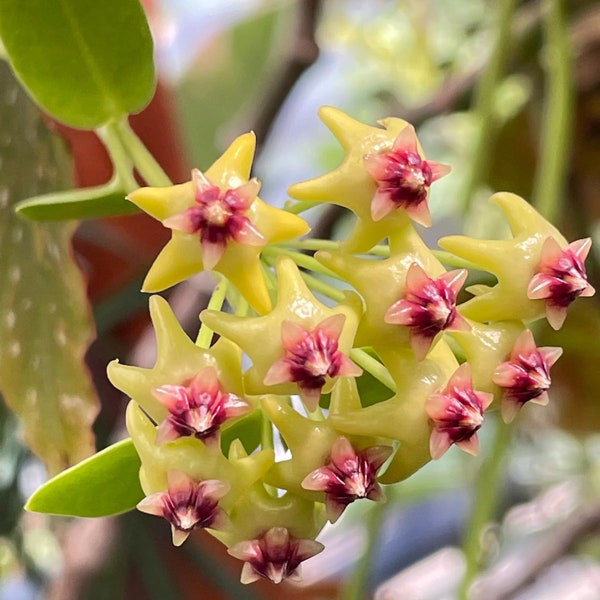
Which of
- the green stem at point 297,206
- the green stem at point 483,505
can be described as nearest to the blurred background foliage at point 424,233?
the green stem at point 483,505

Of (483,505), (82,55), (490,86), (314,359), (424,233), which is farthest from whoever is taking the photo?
(424,233)

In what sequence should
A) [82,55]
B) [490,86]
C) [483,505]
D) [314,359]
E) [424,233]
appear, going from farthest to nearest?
[424,233]
[490,86]
[483,505]
[82,55]
[314,359]

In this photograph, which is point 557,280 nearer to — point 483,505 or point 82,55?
point 82,55

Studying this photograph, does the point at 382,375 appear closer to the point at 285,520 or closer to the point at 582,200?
the point at 285,520

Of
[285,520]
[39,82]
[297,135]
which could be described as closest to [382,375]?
[285,520]

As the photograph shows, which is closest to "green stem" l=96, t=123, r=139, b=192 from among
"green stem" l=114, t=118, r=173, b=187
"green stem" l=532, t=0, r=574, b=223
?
"green stem" l=114, t=118, r=173, b=187

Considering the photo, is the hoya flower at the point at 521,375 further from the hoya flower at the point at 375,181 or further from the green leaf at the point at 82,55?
the green leaf at the point at 82,55

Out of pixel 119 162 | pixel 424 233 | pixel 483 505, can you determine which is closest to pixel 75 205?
pixel 119 162
